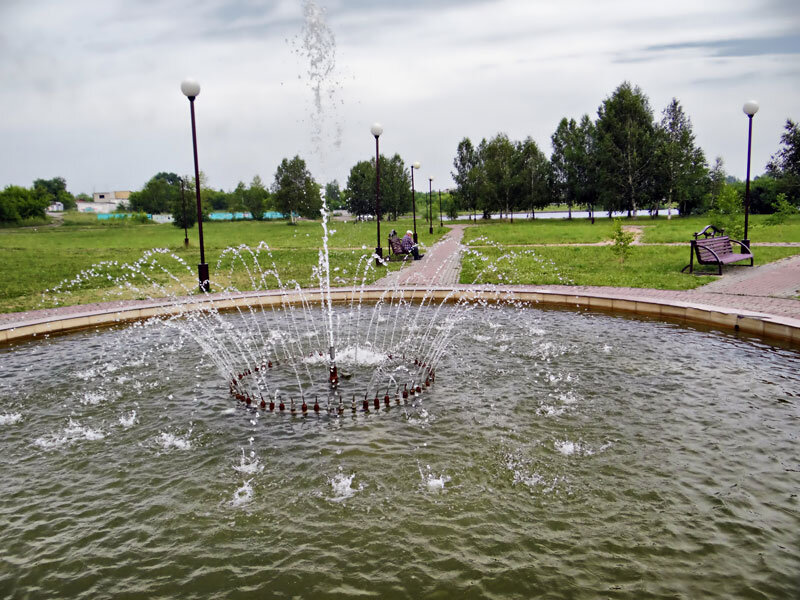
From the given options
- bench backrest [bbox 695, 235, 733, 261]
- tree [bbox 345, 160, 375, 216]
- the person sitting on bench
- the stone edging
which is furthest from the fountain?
tree [bbox 345, 160, 375, 216]

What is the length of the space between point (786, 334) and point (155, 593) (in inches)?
350

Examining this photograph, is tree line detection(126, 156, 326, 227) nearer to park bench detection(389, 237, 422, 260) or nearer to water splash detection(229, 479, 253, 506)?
park bench detection(389, 237, 422, 260)

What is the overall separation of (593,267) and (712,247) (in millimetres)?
3123

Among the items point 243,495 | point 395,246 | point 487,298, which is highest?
point 395,246

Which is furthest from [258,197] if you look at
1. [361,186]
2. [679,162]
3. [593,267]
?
[593,267]

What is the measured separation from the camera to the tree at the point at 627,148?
156 feet

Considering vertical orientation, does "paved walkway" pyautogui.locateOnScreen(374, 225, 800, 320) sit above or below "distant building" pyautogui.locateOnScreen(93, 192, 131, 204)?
below

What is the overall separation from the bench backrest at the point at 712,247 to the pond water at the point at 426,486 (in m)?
7.35

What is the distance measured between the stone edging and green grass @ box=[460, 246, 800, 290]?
1.85 meters

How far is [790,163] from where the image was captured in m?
30.3

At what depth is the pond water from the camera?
11.6 ft

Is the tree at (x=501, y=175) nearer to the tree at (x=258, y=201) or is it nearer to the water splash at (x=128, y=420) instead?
the tree at (x=258, y=201)

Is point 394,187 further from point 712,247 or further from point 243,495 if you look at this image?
point 243,495

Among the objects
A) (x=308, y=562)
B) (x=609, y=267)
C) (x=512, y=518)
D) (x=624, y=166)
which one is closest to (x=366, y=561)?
(x=308, y=562)
